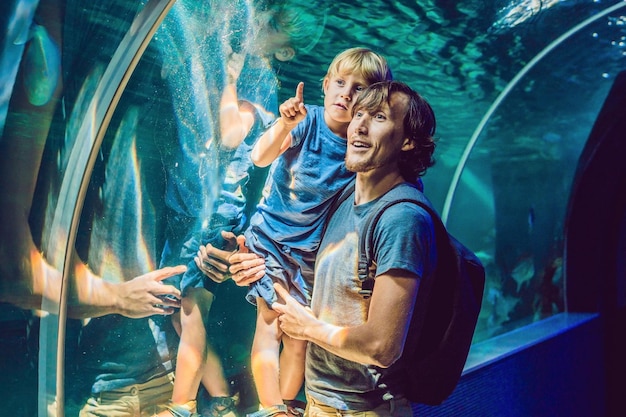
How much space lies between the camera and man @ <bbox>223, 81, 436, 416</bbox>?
2.88 m

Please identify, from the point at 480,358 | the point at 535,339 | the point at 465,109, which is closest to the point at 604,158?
the point at 465,109

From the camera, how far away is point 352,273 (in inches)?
121

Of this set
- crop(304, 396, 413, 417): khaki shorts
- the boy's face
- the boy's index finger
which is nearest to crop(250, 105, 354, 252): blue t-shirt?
the boy's face

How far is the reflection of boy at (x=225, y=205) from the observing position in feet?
10.4

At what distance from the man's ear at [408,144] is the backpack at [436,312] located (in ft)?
0.63

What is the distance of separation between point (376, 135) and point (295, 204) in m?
0.61

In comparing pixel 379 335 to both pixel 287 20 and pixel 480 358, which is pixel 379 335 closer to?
pixel 287 20

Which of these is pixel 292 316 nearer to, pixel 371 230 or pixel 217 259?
pixel 217 259

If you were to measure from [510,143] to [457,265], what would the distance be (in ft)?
14.8

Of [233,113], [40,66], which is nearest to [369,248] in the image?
[233,113]

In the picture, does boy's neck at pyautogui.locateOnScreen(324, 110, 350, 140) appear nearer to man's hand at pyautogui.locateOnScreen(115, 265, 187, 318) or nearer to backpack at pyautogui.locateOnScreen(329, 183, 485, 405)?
backpack at pyautogui.locateOnScreen(329, 183, 485, 405)

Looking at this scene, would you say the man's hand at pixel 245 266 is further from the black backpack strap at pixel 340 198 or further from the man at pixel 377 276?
the black backpack strap at pixel 340 198

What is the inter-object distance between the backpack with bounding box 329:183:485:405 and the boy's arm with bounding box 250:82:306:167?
0.61 m

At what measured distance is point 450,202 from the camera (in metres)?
6.38
